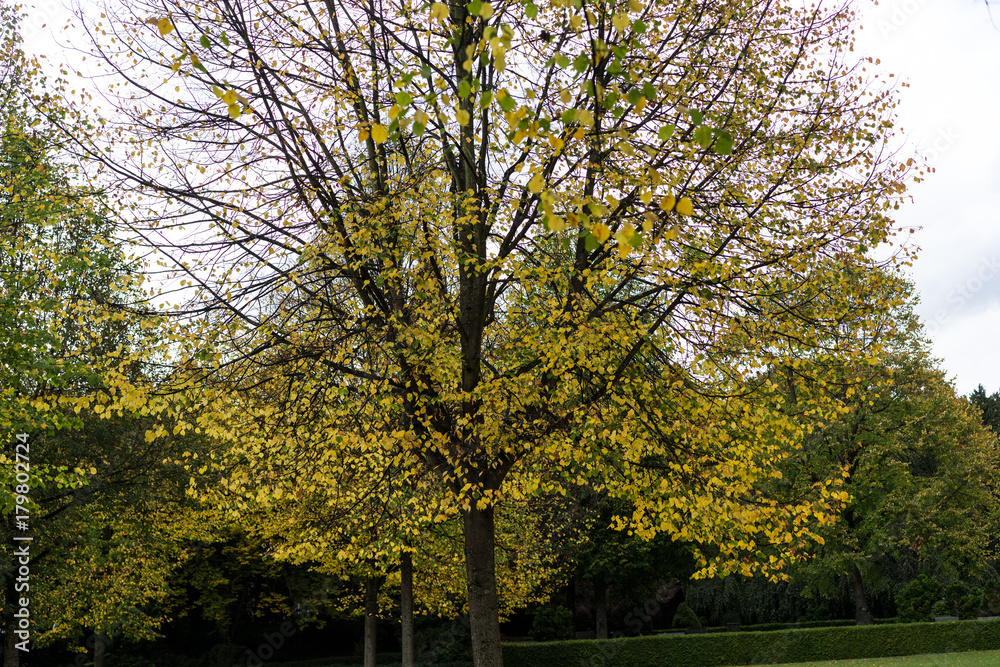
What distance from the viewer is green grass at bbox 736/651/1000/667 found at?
62.1 feet

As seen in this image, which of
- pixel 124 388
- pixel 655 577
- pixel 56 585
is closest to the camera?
pixel 124 388

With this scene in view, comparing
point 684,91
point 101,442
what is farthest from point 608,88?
point 101,442

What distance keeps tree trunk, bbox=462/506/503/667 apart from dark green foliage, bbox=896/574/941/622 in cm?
2651

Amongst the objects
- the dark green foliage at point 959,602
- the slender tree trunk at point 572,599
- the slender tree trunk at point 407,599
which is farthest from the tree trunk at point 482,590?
the dark green foliage at point 959,602

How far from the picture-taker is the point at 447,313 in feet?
28.1

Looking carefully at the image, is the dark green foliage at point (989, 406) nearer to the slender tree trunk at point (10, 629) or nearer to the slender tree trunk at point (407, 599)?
the slender tree trunk at point (407, 599)

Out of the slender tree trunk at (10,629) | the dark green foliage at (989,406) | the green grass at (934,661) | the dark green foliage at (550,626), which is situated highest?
the dark green foliage at (989,406)

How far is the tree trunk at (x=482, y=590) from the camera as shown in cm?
889

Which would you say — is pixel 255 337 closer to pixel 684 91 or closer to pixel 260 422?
pixel 260 422

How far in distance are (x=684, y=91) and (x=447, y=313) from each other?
12.4 feet

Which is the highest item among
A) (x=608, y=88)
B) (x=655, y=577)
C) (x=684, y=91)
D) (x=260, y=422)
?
(x=684, y=91)

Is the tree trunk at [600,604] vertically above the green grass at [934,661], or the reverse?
the tree trunk at [600,604]

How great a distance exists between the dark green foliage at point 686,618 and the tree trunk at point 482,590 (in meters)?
30.8

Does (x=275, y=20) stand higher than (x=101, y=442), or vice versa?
(x=275, y=20)
